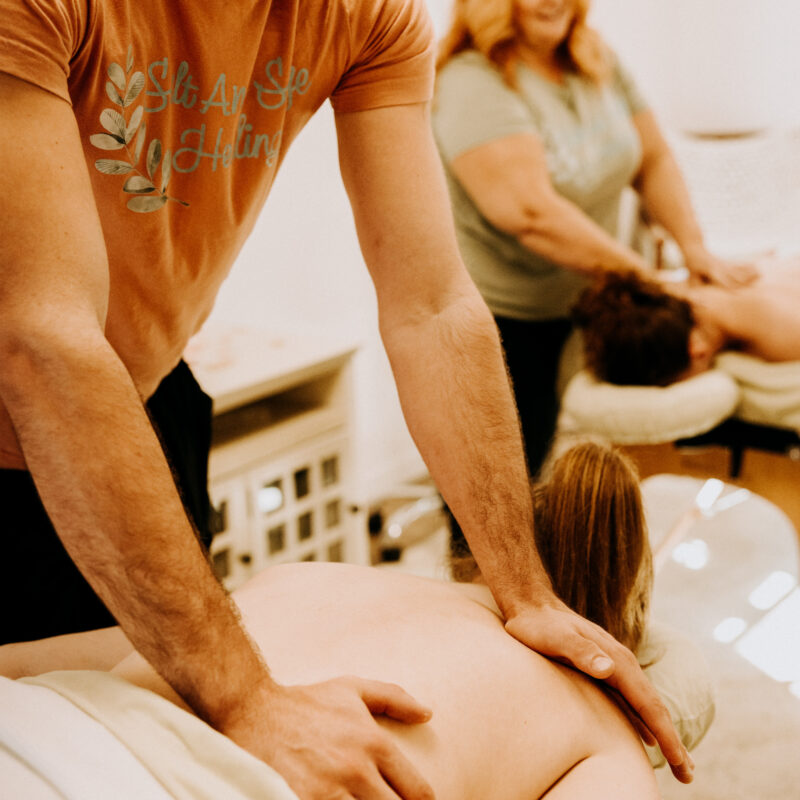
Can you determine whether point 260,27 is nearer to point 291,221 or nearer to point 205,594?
point 205,594

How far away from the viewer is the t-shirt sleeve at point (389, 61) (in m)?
1.13

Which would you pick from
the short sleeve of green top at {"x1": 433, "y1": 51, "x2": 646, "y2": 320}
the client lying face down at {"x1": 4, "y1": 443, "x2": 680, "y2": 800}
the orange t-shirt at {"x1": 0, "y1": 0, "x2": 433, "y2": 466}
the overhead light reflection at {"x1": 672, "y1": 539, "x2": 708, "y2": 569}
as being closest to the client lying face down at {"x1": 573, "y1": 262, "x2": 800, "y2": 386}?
the short sleeve of green top at {"x1": 433, "y1": 51, "x2": 646, "y2": 320}

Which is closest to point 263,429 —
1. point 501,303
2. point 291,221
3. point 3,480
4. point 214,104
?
point 501,303

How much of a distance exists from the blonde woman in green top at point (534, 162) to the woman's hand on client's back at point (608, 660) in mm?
1214

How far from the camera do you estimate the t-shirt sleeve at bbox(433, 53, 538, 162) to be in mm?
2098

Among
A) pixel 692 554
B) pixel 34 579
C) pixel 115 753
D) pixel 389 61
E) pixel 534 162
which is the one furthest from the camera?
pixel 534 162

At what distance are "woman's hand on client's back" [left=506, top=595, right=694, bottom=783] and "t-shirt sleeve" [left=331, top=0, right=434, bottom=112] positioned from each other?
618 millimetres

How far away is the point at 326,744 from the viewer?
81cm

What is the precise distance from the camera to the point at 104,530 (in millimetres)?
819

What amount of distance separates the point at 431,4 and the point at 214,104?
209cm

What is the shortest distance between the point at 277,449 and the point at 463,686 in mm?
1185

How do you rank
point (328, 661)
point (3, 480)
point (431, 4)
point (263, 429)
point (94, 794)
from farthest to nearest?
point (431, 4) < point (263, 429) < point (3, 480) < point (328, 661) < point (94, 794)

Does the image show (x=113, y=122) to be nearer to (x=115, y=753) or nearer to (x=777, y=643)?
(x=115, y=753)

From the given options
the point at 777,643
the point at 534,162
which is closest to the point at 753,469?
the point at 777,643
